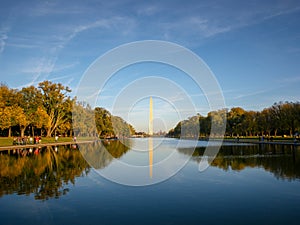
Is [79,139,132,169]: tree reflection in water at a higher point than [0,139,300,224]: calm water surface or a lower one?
higher

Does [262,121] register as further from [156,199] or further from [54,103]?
[156,199]

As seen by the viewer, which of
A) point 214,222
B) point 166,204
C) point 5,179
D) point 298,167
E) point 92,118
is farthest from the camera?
point 92,118

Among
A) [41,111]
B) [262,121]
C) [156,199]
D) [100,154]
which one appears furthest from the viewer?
[262,121]

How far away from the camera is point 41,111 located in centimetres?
5712

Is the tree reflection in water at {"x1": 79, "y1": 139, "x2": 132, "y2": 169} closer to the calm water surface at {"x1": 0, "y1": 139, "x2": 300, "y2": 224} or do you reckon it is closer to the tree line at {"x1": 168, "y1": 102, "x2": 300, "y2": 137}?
the calm water surface at {"x1": 0, "y1": 139, "x2": 300, "y2": 224}

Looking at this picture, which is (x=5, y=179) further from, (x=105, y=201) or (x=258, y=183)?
(x=258, y=183)

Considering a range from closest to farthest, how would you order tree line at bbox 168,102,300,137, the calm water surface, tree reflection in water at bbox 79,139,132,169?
the calm water surface < tree reflection in water at bbox 79,139,132,169 < tree line at bbox 168,102,300,137

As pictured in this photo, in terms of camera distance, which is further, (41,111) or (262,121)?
(262,121)

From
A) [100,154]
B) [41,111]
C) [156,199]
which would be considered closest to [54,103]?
[41,111]

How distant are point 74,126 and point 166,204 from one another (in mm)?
68233

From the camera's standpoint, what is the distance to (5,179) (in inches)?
550

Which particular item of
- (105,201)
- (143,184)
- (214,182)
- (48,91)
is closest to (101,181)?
(143,184)

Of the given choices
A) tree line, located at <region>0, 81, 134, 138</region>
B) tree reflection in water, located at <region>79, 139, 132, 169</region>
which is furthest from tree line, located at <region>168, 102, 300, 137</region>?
tree line, located at <region>0, 81, 134, 138</region>

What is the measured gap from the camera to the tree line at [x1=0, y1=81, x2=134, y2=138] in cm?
5126
